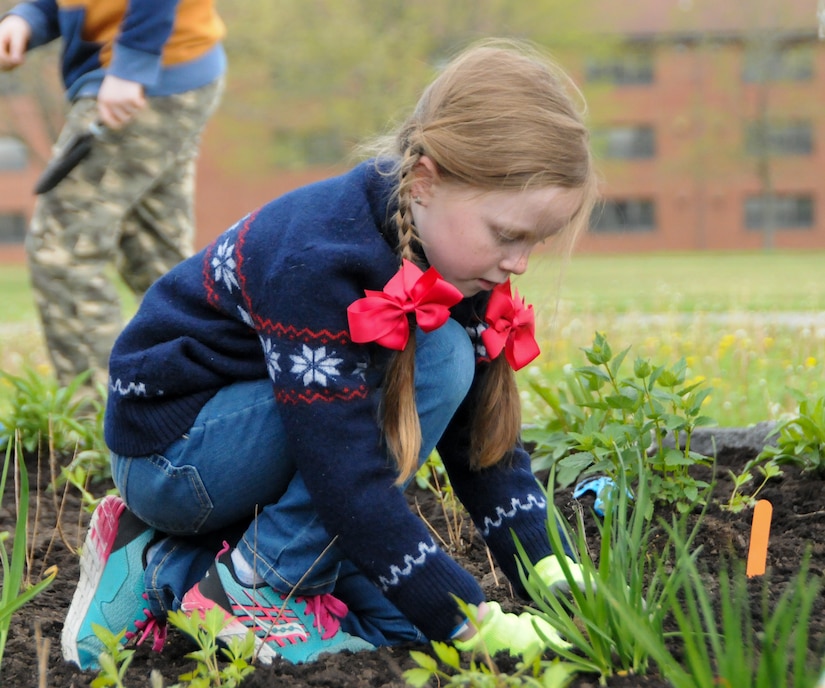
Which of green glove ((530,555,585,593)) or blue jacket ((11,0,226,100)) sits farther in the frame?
blue jacket ((11,0,226,100))

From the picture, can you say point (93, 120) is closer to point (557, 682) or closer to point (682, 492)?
point (682, 492)

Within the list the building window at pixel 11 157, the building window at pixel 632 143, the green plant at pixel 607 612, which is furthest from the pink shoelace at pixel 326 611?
the building window at pixel 11 157

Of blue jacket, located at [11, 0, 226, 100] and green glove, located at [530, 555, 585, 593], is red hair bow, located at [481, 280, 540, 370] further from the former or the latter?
blue jacket, located at [11, 0, 226, 100]

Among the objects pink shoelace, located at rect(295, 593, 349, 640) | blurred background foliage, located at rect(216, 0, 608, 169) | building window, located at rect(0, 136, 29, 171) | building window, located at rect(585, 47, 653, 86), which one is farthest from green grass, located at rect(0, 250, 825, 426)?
building window, located at rect(0, 136, 29, 171)

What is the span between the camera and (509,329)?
200cm

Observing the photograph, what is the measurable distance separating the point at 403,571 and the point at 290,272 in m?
0.51

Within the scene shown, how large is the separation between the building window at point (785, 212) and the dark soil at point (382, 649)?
3766cm

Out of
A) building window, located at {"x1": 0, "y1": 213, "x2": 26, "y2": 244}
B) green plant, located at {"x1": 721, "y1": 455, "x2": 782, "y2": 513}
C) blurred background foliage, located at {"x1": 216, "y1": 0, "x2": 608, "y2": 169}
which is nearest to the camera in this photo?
green plant, located at {"x1": 721, "y1": 455, "x2": 782, "y2": 513}

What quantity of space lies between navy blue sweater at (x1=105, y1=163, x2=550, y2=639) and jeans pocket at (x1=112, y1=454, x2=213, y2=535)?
0.12ft

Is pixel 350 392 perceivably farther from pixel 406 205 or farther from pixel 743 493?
pixel 743 493

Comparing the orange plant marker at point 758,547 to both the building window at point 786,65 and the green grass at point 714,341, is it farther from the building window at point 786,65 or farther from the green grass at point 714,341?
the building window at point 786,65

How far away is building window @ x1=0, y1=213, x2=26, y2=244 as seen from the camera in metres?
37.2

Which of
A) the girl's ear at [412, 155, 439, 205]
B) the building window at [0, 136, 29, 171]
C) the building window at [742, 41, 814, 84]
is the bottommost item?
the building window at [0, 136, 29, 171]

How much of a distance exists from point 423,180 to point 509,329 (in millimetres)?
360
